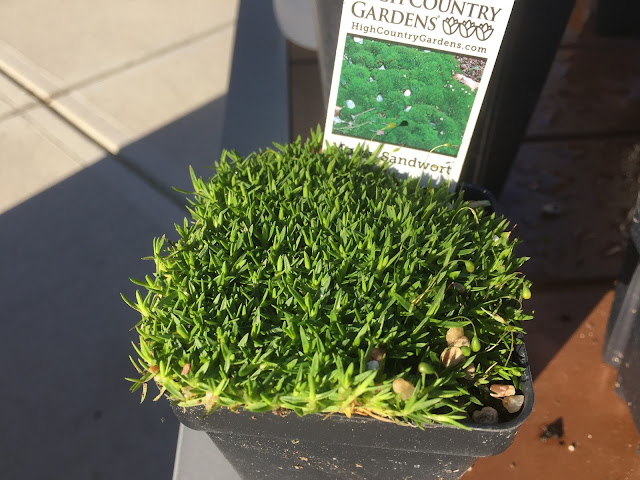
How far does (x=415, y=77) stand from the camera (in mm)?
1004

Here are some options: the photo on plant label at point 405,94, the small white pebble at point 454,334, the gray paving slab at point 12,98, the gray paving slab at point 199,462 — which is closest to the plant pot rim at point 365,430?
the small white pebble at point 454,334

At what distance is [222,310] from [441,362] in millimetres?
315

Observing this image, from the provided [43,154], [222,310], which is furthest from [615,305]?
[43,154]

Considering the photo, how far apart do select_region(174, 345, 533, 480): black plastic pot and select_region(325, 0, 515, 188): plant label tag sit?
0.45 metres

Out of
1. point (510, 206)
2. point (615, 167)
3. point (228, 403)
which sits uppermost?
point (615, 167)

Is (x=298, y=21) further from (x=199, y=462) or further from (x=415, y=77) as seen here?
(x=199, y=462)

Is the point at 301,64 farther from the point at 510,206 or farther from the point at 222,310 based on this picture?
the point at 222,310

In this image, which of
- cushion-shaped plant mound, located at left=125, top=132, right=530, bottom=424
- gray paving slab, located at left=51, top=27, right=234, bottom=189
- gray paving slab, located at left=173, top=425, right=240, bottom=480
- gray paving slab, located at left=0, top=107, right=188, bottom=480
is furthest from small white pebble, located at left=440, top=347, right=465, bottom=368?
gray paving slab, located at left=51, top=27, right=234, bottom=189

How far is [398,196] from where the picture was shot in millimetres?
920

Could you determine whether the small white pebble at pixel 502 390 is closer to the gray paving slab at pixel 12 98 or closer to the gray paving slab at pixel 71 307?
the gray paving slab at pixel 71 307

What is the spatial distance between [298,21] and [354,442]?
73.6 inches

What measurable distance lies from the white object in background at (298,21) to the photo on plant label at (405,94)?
1188mm

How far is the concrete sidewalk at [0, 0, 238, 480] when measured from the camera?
1301 mm

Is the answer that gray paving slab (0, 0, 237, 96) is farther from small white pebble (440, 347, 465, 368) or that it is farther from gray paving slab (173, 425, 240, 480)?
small white pebble (440, 347, 465, 368)
